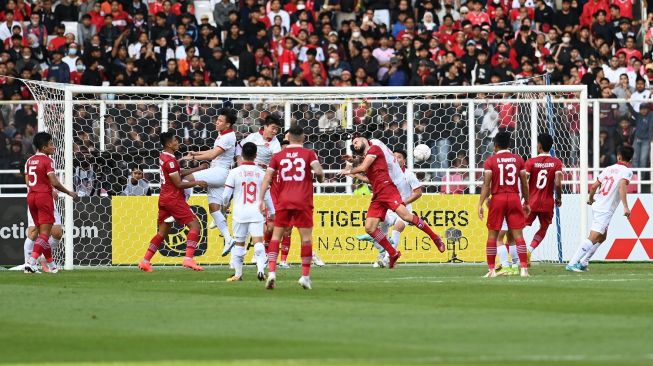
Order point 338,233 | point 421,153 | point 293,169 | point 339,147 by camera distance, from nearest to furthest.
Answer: point 293,169, point 338,233, point 421,153, point 339,147

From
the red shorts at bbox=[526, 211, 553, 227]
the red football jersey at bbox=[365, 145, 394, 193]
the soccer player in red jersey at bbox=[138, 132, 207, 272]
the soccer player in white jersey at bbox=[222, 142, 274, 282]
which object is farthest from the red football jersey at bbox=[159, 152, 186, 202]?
the red shorts at bbox=[526, 211, 553, 227]

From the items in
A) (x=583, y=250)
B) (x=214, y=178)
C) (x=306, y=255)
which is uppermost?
(x=214, y=178)

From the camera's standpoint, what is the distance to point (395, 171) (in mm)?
22938

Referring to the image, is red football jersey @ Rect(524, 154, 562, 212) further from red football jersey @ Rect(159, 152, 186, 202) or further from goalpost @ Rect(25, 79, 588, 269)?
red football jersey @ Rect(159, 152, 186, 202)

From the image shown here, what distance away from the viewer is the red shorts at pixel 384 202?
21906 millimetres

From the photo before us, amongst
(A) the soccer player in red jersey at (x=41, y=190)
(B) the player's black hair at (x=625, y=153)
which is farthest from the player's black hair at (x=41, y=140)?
(B) the player's black hair at (x=625, y=153)

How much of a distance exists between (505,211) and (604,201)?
3109 mm

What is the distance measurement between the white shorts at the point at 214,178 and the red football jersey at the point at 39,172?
231 cm

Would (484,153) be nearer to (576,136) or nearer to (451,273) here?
(576,136)

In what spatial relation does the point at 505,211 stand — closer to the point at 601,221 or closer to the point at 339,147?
the point at 601,221

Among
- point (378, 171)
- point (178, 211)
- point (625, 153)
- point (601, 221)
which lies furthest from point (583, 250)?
point (178, 211)

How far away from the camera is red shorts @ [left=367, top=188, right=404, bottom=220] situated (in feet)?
71.9

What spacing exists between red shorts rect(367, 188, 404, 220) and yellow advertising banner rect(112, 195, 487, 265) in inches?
167

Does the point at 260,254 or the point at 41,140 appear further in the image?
the point at 41,140
